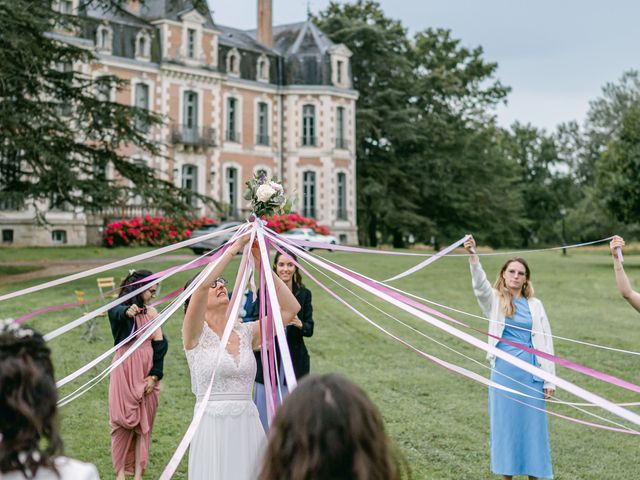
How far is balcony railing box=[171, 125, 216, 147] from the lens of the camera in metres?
37.4

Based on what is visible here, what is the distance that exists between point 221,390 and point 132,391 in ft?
5.54

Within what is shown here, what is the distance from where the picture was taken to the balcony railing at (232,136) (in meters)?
39.8

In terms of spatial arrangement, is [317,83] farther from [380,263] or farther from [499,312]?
[499,312]

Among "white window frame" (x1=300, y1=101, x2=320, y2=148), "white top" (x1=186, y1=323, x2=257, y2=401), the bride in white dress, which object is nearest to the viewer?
the bride in white dress

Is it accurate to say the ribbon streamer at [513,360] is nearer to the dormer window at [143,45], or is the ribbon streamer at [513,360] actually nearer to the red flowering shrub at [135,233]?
the red flowering shrub at [135,233]

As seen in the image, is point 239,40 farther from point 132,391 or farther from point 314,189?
point 132,391

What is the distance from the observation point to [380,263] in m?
24.8

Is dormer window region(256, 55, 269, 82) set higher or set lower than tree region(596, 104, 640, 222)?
higher

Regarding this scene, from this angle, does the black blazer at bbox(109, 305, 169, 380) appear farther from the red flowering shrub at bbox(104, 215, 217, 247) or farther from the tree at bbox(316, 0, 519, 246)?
the tree at bbox(316, 0, 519, 246)

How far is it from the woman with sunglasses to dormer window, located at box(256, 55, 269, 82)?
35.6 metres

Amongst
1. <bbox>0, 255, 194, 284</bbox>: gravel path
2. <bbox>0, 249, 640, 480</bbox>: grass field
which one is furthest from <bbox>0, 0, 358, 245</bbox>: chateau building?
<bbox>0, 249, 640, 480</bbox>: grass field

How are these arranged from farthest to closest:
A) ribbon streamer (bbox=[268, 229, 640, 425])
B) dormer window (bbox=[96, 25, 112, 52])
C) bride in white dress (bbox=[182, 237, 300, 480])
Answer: dormer window (bbox=[96, 25, 112, 52]) < bride in white dress (bbox=[182, 237, 300, 480]) < ribbon streamer (bbox=[268, 229, 640, 425])

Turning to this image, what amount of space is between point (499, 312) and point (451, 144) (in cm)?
3893

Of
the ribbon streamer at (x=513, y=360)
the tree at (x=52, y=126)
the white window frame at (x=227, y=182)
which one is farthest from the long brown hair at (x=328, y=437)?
the white window frame at (x=227, y=182)
